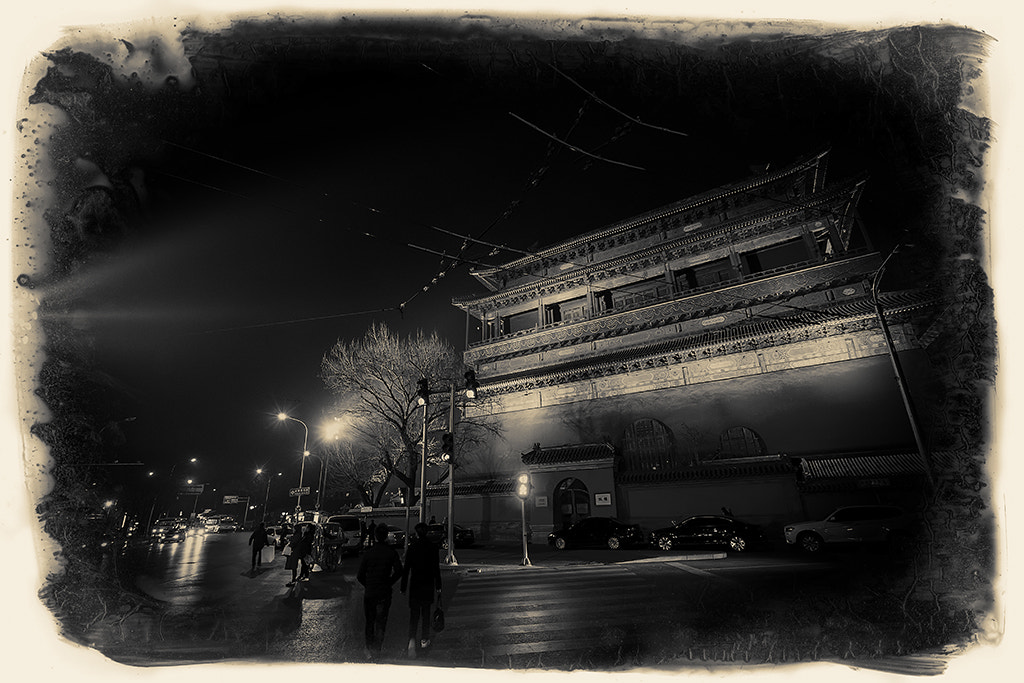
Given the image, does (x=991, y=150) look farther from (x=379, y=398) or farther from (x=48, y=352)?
(x=379, y=398)

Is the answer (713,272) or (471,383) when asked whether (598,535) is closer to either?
(471,383)

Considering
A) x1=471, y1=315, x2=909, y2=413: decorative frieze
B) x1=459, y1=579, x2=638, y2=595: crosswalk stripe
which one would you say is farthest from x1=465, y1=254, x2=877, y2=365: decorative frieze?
x1=459, y1=579, x2=638, y2=595: crosswalk stripe

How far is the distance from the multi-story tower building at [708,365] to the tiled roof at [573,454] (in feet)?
0.19

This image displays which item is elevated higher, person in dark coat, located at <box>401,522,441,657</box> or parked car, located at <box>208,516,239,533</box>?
person in dark coat, located at <box>401,522,441,657</box>

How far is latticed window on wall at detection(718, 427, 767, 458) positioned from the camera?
10570 millimetres

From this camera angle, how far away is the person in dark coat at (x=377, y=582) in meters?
3.72

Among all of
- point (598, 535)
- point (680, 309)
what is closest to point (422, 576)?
point (598, 535)

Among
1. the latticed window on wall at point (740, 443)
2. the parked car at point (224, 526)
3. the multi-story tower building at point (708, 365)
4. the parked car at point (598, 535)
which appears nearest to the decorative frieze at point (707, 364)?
the multi-story tower building at point (708, 365)

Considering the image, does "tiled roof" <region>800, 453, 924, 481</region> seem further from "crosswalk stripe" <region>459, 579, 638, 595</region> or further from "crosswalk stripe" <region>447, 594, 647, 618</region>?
"crosswalk stripe" <region>447, 594, 647, 618</region>

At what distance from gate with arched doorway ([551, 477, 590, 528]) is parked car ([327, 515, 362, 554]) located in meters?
7.46

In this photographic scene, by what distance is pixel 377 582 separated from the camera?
12.9 ft

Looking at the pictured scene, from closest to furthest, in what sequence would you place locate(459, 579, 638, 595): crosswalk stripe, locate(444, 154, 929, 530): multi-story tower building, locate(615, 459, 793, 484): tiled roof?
locate(459, 579, 638, 595): crosswalk stripe
locate(615, 459, 793, 484): tiled roof
locate(444, 154, 929, 530): multi-story tower building

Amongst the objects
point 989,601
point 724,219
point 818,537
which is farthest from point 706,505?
point 724,219

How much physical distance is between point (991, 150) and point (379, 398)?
19.9m
